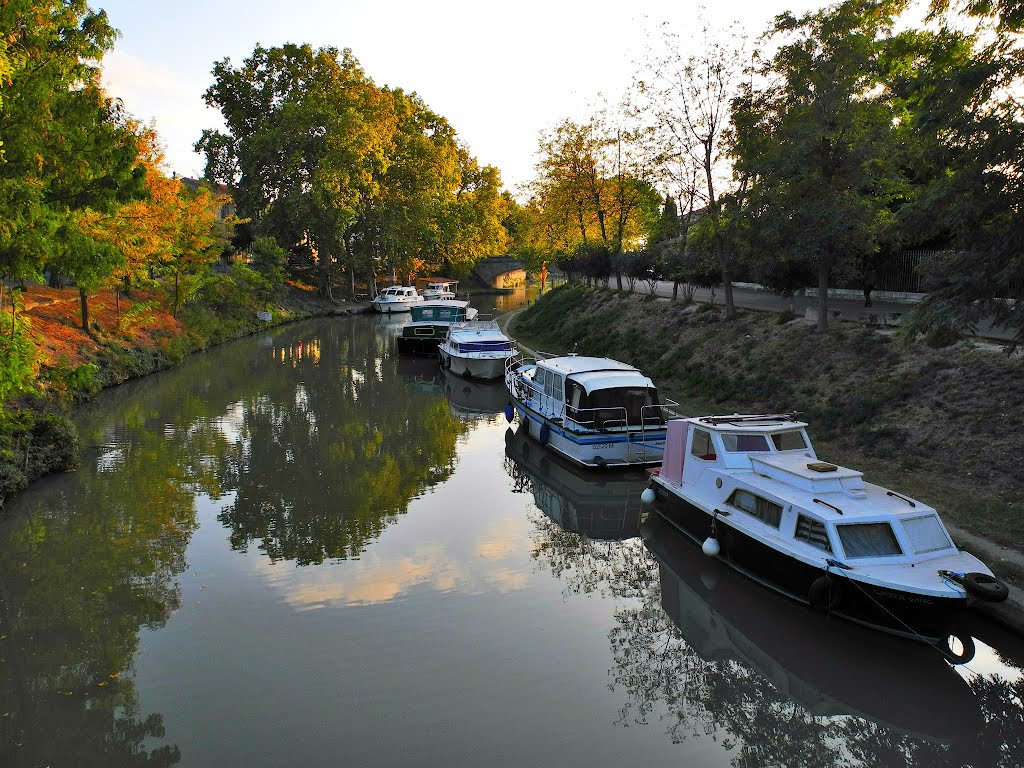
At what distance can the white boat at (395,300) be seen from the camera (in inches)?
2953

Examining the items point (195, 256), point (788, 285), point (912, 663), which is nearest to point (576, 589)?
point (912, 663)

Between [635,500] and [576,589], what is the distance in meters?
5.36

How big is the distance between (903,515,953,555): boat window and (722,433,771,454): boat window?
3.41m

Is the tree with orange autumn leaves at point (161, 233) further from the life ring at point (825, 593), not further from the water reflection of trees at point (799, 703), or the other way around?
the life ring at point (825, 593)

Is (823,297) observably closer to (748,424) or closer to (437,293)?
(748,424)

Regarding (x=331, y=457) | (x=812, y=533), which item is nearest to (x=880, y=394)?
(x=812, y=533)

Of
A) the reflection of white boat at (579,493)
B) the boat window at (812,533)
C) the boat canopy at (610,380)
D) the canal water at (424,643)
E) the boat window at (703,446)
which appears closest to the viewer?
the canal water at (424,643)

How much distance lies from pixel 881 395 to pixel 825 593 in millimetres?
10153

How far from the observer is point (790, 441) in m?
14.7

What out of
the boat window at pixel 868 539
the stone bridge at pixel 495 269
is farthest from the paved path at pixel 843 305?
the stone bridge at pixel 495 269

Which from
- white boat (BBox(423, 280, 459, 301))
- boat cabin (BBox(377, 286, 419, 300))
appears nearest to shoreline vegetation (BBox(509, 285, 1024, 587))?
boat cabin (BBox(377, 286, 419, 300))

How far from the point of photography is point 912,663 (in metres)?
10.6

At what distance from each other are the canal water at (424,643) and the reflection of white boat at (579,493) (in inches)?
3.8

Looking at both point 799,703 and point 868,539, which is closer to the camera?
point 799,703
